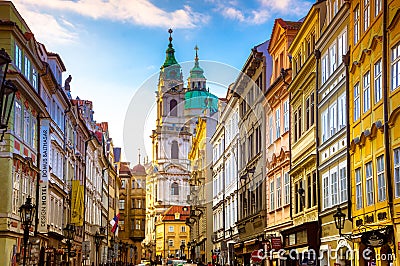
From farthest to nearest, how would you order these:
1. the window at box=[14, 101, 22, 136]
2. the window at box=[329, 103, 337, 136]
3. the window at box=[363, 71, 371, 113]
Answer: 1. the window at box=[14, 101, 22, 136]
2. the window at box=[329, 103, 337, 136]
3. the window at box=[363, 71, 371, 113]

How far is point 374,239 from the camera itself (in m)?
20.9

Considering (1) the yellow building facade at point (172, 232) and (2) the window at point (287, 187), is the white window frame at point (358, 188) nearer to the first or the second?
(2) the window at point (287, 187)

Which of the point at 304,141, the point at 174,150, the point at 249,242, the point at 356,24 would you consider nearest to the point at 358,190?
the point at 356,24

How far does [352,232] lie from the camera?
24750 mm

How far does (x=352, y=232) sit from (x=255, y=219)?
2054 cm

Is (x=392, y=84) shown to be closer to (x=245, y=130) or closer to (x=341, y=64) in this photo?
(x=341, y=64)

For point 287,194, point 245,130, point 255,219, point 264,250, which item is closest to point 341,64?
point 287,194

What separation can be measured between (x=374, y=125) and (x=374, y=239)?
11.0 ft

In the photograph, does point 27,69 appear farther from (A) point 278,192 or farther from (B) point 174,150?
(B) point 174,150

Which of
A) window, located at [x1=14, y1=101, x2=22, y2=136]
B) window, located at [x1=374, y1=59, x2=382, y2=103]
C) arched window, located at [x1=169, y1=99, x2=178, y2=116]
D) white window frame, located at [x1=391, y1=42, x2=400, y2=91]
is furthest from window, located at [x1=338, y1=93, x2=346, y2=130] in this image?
arched window, located at [x1=169, y1=99, x2=178, y2=116]

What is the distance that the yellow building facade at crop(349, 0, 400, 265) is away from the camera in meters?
20.2

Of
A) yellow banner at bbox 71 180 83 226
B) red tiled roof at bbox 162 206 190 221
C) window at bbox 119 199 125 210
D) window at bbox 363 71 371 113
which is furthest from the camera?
red tiled roof at bbox 162 206 190 221

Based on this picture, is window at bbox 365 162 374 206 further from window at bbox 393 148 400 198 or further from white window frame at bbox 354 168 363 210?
window at bbox 393 148 400 198

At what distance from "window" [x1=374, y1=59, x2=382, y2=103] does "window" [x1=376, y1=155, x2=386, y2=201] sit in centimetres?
178
